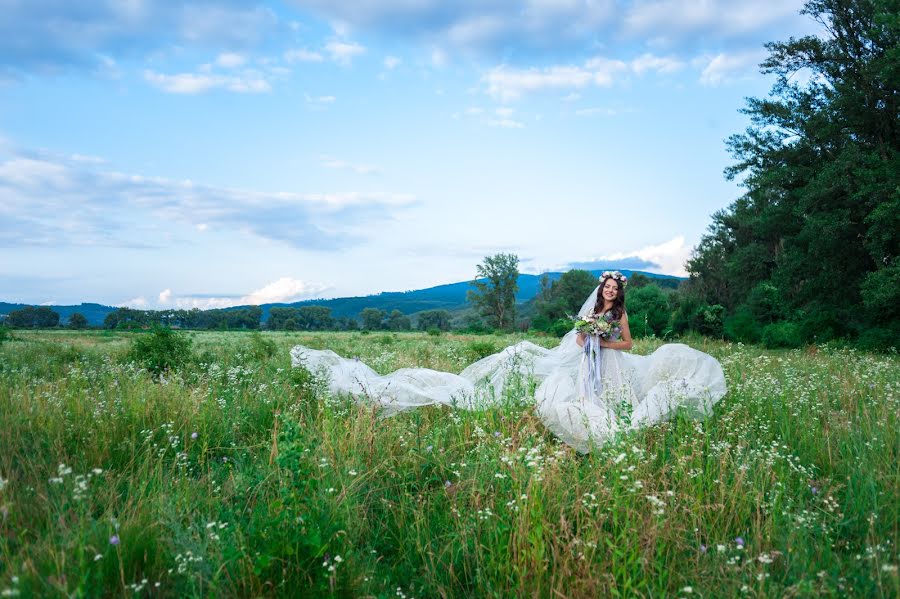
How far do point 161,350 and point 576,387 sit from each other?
Answer: 964cm

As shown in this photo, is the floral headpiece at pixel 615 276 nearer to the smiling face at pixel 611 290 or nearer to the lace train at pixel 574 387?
the smiling face at pixel 611 290

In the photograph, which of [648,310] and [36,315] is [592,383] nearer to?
[648,310]

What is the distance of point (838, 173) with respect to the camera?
20812 millimetres

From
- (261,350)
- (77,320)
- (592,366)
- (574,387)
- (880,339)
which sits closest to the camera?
(574,387)

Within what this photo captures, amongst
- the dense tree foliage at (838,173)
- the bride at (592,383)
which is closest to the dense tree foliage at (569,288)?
the dense tree foliage at (838,173)

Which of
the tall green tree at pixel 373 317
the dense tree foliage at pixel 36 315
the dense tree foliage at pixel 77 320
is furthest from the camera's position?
the tall green tree at pixel 373 317

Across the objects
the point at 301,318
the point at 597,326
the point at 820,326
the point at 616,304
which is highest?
the point at 616,304

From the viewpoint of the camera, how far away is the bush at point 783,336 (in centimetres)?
2212

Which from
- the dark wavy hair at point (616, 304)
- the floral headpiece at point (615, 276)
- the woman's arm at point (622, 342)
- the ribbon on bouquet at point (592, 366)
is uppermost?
the floral headpiece at point (615, 276)

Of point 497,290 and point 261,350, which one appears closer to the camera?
point 261,350

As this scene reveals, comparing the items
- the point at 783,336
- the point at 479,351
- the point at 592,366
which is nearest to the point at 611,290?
the point at 592,366

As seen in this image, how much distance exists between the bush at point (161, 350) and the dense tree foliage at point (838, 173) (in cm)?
2251

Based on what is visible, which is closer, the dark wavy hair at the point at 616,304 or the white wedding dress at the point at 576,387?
the white wedding dress at the point at 576,387

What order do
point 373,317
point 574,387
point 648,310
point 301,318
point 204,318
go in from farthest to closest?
point 373,317
point 301,318
point 204,318
point 648,310
point 574,387
